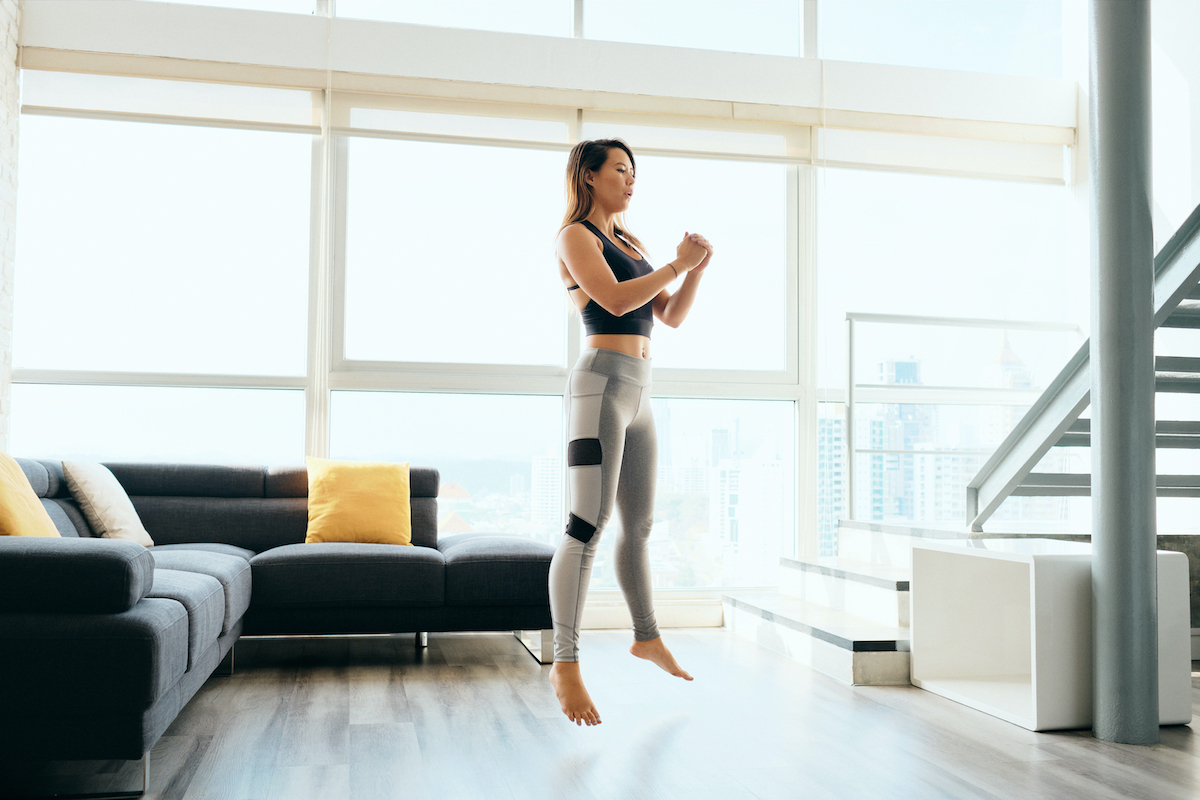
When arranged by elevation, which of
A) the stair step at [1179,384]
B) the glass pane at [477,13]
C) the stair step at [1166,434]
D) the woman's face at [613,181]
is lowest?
the stair step at [1166,434]

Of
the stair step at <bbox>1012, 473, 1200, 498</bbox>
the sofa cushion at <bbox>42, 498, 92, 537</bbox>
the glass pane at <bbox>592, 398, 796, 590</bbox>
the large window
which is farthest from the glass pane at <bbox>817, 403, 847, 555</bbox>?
the sofa cushion at <bbox>42, 498, 92, 537</bbox>

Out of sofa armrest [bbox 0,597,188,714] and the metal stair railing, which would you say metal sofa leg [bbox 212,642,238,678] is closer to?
sofa armrest [bbox 0,597,188,714]

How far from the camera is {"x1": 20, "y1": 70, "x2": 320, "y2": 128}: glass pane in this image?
4.09 meters

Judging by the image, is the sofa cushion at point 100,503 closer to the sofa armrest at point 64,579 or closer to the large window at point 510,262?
the large window at point 510,262

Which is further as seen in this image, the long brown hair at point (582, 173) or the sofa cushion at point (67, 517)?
the sofa cushion at point (67, 517)

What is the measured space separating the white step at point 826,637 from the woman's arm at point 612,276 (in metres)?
1.47

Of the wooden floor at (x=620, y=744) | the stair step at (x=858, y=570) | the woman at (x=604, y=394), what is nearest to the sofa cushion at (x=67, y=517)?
the wooden floor at (x=620, y=744)

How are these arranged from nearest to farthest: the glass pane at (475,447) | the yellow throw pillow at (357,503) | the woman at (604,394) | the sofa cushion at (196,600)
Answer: the sofa cushion at (196,600) → the woman at (604,394) → the yellow throw pillow at (357,503) → the glass pane at (475,447)

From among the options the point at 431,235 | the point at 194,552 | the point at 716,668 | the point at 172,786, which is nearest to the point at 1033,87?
the point at 431,235

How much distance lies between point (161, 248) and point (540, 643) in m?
2.42

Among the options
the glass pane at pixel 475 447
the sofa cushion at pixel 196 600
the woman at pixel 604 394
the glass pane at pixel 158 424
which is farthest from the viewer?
the glass pane at pixel 475 447

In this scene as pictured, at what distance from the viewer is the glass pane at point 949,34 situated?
4.91 metres

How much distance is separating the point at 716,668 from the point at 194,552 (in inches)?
70.4

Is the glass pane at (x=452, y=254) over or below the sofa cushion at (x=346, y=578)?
over
